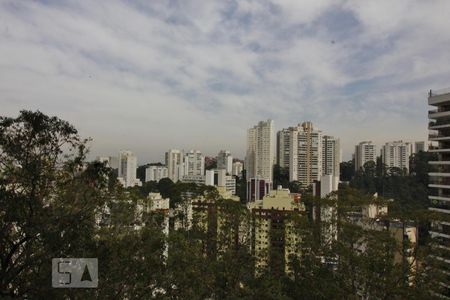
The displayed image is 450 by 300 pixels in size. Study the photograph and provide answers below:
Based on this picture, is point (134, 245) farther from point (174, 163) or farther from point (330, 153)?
point (174, 163)

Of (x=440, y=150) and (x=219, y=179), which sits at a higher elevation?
(x=440, y=150)

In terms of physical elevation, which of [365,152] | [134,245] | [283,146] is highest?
[283,146]

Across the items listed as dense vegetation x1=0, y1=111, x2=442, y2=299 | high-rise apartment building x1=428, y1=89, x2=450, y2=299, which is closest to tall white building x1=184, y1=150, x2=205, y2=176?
high-rise apartment building x1=428, y1=89, x2=450, y2=299

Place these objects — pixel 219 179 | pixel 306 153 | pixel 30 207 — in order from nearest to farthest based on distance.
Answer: pixel 30 207 → pixel 219 179 → pixel 306 153

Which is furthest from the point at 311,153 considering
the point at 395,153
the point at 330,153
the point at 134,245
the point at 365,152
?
the point at 134,245

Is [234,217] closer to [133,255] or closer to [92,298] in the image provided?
[133,255]

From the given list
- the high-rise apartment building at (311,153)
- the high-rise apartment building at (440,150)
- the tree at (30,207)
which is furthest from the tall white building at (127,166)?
the tree at (30,207)

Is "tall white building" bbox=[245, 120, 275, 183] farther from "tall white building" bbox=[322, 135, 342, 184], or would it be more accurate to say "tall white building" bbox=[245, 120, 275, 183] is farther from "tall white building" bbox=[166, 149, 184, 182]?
"tall white building" bbox=[166, 149, 184, 182]
